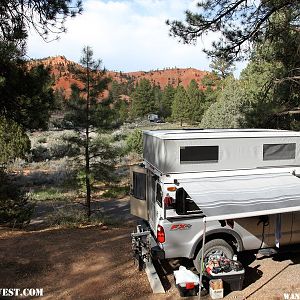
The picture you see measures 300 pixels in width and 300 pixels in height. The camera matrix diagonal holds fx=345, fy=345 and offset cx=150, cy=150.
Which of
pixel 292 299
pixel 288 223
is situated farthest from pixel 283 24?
pixel 292 299

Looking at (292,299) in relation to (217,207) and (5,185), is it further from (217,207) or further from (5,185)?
(5,185)

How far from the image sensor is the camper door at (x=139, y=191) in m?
7.83

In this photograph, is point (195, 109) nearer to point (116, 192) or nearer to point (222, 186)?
point (116, 192)

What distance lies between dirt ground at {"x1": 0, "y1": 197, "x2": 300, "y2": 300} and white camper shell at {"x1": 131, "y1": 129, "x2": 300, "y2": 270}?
0.61 metres

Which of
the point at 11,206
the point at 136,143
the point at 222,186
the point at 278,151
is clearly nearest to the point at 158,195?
the point at 222,186

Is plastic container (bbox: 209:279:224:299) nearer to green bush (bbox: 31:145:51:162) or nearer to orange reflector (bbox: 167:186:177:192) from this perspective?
orange reflector (bbox: 167:186:177:192)

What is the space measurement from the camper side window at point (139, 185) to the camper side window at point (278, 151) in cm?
267

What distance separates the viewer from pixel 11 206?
42.0ft

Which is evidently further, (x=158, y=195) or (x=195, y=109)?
(x=195, y=109)

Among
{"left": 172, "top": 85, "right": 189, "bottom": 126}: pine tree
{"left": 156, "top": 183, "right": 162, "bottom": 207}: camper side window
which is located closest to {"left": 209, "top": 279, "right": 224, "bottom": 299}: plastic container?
{"left": 156, "top": 183, "right": 162, "bottom": 207}: camper side window

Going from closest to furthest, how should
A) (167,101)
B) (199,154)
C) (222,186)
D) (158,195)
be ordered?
(222,186) → (199,154) → (158,195) → (167,101)

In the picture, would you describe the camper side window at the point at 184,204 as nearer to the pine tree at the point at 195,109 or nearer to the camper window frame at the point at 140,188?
the camper window frame at the point at 140,188

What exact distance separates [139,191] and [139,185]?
14 centimetres

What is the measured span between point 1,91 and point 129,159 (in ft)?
88.9
